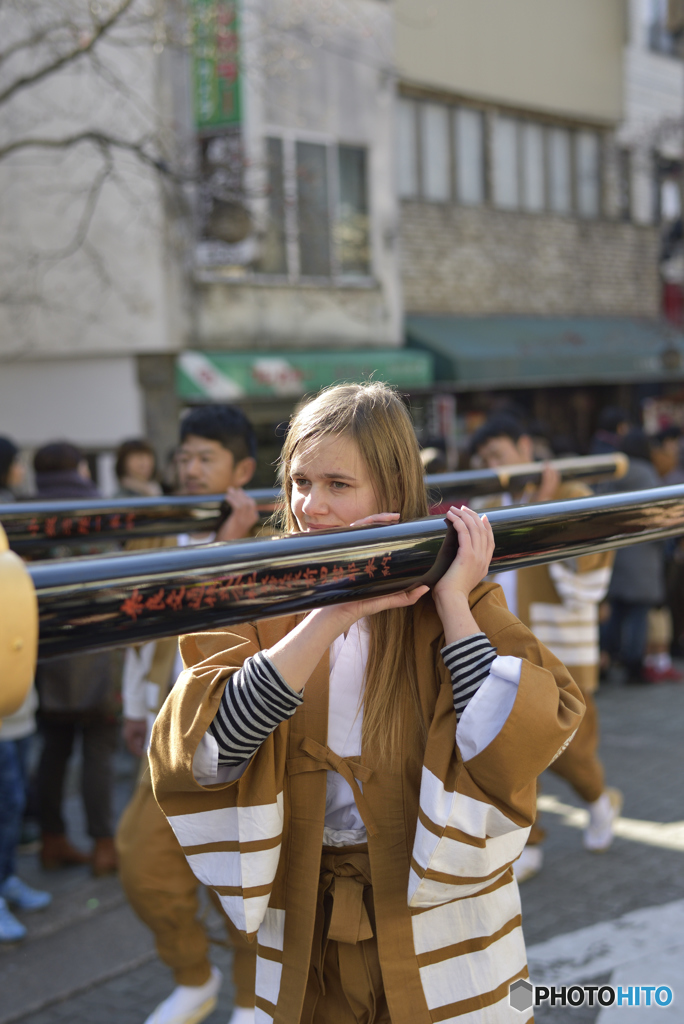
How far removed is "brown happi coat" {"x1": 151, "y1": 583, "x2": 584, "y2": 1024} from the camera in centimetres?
165

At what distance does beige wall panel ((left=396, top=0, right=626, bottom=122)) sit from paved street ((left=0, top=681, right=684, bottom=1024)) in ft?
41.1

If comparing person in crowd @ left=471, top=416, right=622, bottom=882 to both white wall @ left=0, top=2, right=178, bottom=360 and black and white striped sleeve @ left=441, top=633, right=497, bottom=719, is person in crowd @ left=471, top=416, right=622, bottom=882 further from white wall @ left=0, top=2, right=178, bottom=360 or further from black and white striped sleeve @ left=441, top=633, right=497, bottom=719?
white wall @ left=0, top=2, right=178, bottom=360

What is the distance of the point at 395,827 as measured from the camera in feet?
5.91

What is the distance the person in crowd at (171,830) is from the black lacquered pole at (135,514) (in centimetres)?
9

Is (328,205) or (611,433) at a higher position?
(328,205)

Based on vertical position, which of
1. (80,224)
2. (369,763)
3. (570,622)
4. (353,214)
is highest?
(353,214)

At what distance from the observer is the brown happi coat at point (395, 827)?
165 cm

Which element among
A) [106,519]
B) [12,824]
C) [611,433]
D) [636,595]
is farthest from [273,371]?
[106,519]

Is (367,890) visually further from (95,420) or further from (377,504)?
(95,420)

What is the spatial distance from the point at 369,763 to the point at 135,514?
955 millimetres

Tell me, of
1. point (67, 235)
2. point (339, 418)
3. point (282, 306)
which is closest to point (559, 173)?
point (282, 306)

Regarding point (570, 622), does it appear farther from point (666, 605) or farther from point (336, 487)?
point (666, 605)

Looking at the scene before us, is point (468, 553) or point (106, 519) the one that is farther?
point (106, 519)

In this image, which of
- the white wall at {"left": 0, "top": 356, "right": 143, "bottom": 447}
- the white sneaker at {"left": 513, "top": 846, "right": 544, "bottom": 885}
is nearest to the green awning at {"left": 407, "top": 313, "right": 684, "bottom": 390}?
the white wall at {"left": 0, "top": 356, "right": 143, "bottom": 447}
